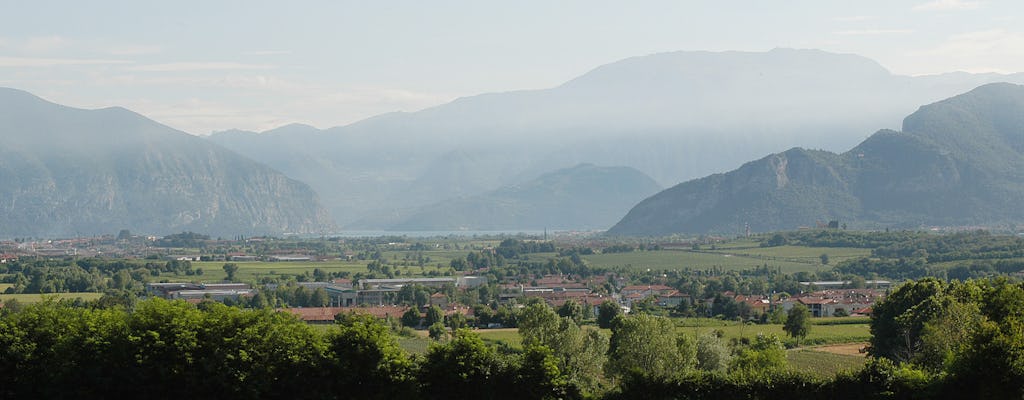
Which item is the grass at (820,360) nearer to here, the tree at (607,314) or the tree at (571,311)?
the tree at (607,314)

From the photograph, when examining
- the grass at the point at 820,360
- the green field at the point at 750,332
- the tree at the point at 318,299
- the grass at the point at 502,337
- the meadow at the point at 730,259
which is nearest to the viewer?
the grass at the point at 820,360

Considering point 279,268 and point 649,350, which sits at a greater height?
point 649,350

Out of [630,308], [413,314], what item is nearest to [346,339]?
[413,314]

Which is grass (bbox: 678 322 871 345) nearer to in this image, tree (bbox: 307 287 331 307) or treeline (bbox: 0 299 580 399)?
treeline (bbox: 0 299 580 399)

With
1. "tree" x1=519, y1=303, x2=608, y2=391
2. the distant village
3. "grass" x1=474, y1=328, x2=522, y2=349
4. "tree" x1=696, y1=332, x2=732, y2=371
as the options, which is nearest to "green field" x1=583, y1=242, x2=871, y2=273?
the distant village

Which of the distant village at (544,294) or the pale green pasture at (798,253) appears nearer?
the distant village at (544,294)

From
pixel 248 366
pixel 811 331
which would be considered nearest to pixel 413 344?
pixel 811 331

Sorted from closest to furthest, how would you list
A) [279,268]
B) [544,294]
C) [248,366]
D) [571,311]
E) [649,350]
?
[248,366], [649,350], [571,311], [544,294], [279,268]

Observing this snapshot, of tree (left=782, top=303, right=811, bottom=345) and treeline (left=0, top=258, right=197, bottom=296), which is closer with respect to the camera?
tree (left=782, top=303, right=811, bottom=345)

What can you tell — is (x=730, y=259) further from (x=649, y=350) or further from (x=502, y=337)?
(x=649, y=350)

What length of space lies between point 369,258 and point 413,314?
3782 inches

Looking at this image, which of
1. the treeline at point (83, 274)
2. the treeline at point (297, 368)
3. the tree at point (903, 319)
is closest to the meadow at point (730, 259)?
the treeline at point (83, 274)

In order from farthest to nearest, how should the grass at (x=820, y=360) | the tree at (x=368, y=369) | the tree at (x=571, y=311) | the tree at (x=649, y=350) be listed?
the tree at (x=571, y=311), the grass at (x=820, y=360), the tree at (x=649, y=350), the tree at (x=368, y=369)

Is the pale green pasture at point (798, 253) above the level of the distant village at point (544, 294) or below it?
above
